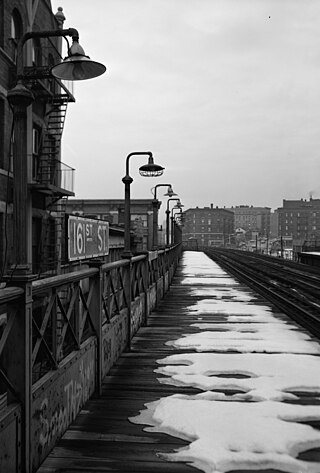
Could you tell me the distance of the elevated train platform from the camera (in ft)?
12.8

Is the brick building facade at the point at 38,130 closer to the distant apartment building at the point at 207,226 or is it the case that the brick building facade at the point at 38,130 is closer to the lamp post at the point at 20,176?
the lamp post at the point at 20,176

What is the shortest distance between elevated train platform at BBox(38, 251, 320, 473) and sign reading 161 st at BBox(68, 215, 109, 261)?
1814 mm

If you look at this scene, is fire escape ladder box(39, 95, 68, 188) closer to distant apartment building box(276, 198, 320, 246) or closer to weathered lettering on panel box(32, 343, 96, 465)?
weathered lettering on panel box(32, 343, 96, 465)

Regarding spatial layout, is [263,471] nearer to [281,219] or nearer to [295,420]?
[295,420]

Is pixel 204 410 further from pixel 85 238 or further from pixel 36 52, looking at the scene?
pixel 36 52

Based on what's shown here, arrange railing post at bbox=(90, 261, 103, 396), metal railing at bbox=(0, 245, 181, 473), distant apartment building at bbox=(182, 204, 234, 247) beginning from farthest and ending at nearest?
1. distant apartment building at bbox=(182, 204, 234, 247)
2. railing post at bbox=(90, 261, 103, 396)
3. metal railing at bbox=(0, 245, 181, 473)

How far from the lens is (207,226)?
170 meters

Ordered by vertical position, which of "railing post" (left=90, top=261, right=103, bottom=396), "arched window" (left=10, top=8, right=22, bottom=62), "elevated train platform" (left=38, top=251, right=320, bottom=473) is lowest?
"elevated train platform" (left=38, top=251, right=320, bottom=473)

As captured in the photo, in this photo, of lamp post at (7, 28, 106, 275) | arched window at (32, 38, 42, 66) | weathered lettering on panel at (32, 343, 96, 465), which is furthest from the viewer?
arched window at (32, 38, 42, 66)

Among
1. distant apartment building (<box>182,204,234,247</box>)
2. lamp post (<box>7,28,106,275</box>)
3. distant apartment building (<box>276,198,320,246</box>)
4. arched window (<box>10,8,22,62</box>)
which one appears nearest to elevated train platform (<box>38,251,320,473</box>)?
lamp post (<box>7,28,106,275</box>)

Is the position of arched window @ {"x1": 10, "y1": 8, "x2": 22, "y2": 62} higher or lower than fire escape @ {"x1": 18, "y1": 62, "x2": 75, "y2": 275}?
higher

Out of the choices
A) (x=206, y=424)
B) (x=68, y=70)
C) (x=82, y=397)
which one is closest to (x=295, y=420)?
(x=206, y=424)

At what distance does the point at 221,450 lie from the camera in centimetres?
403

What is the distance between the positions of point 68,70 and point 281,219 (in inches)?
6402
